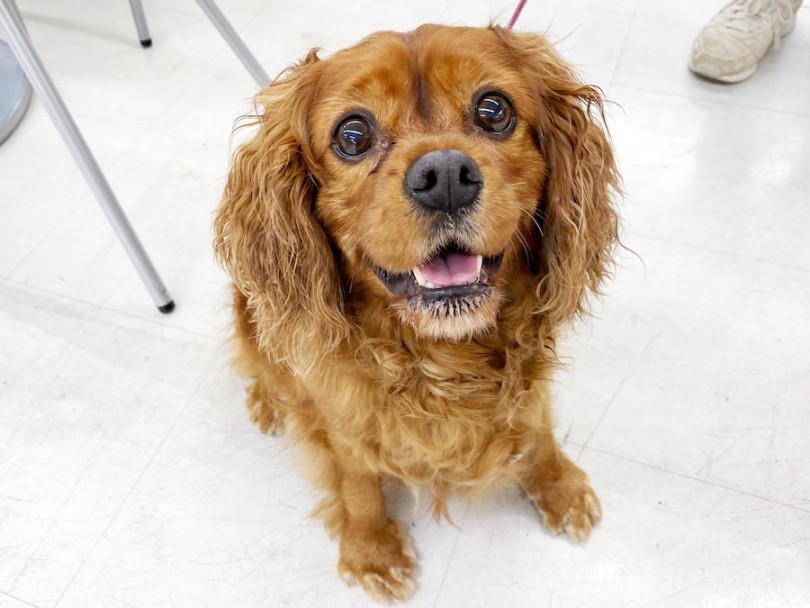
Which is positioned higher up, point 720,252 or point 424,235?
point 424,235

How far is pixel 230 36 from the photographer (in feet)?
8.86

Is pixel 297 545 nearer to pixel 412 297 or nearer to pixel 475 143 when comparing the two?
pixel 412 297

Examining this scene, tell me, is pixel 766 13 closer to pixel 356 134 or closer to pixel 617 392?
pixel 617 392

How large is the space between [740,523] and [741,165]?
5.02ft

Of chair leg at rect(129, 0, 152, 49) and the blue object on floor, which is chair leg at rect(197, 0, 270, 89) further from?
the blue object on floor

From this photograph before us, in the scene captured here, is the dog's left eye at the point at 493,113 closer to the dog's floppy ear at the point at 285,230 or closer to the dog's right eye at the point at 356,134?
the dog's right eye at the point at 356,134

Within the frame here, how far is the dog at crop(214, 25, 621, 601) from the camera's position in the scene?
1.38 metres

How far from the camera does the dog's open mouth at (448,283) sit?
1.44 meters

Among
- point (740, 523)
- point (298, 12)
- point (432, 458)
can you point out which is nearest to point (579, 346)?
point (740, 523)

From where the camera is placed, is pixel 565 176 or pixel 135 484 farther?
pixel 135 484

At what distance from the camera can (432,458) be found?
177cm

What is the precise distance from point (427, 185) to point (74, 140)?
1.50 metres

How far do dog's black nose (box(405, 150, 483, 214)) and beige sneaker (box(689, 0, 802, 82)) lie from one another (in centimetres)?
237

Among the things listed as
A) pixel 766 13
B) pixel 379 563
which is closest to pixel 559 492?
pixel 379 563
